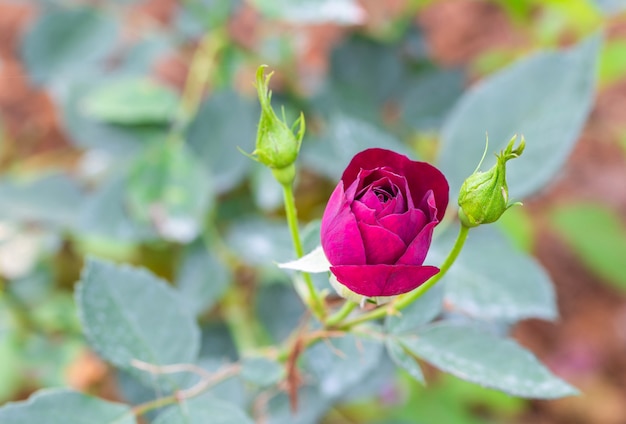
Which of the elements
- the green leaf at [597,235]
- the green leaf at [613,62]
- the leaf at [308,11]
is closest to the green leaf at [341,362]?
the leaf at [308,11]

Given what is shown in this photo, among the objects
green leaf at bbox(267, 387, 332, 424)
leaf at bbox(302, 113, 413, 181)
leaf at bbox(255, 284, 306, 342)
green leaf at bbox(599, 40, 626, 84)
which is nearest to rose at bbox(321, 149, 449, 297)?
leaf at bbox(302, 113, 413, 181)

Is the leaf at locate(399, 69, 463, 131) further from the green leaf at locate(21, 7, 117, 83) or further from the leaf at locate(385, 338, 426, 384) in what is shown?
the leaf at locate(385, 338, 426, 384)

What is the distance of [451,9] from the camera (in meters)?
1.94

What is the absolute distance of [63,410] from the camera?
21.0 inches

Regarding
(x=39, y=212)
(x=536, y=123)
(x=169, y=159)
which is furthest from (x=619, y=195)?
(x=39, y=212)

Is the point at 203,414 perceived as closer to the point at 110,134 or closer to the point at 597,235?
the point at 110,134

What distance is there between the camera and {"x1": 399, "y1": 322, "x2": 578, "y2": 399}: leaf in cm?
49

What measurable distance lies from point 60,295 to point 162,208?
13.7 inches

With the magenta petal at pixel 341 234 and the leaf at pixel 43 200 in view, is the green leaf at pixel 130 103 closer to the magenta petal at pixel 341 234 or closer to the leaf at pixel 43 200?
the leaf at pixel 43 200

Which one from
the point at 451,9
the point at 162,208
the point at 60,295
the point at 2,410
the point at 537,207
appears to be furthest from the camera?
the point at 451,9

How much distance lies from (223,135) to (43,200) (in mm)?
310

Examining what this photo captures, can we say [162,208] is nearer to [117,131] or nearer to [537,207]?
[117,131]

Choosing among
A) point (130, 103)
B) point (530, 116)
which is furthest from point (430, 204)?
point (130, 103)

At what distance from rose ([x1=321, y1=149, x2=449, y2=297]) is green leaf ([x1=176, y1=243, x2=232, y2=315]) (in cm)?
55
